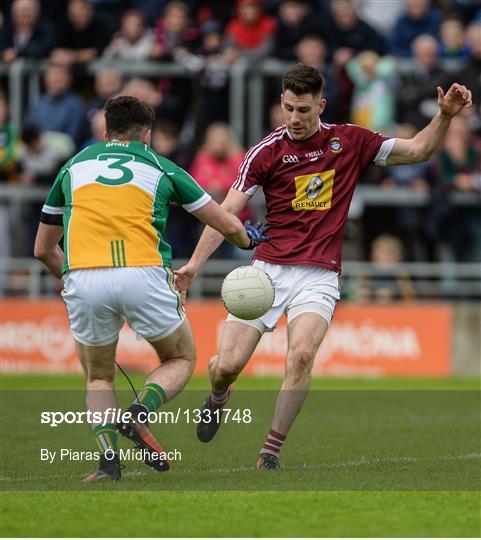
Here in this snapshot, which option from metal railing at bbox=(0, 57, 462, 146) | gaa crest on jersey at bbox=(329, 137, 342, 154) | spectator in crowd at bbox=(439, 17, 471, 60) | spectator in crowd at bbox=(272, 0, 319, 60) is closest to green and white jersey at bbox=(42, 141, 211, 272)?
gaa crest on jersey at bbox=(329, 137, 342, 154)

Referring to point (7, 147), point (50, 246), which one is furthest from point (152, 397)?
point (7, 147)

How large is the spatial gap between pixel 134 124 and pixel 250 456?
2818 mm

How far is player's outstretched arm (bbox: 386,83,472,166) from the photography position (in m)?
9.29

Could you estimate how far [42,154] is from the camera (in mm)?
18750

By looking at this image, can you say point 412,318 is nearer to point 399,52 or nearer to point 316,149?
point 399,52

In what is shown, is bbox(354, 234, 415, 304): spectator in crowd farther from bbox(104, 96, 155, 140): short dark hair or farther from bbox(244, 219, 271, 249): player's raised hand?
bbox(104, 96, 155, 140): short dark hair

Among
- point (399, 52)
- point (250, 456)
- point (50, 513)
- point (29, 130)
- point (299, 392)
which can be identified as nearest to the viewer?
point (50, 513)

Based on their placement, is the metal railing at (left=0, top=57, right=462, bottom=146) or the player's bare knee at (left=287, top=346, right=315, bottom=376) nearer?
the player's bare knee at (left=287, top=346, right=315, bottom=376)

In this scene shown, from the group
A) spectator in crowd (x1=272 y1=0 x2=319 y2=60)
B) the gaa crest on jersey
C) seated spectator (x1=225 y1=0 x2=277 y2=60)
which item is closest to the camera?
the gaa crest on jersey

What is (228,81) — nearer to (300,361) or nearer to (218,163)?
(218,163)

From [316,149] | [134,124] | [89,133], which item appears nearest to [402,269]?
[89,133]

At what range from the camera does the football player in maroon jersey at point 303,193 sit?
926 centimetres

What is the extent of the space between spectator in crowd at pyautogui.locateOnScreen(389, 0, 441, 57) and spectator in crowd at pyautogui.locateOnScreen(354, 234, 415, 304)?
3.38 metres

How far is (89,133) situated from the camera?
18.8m
